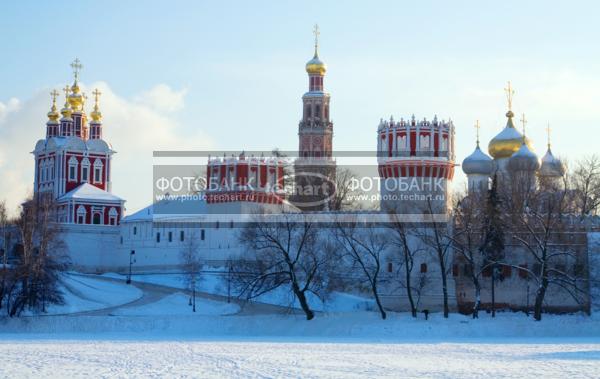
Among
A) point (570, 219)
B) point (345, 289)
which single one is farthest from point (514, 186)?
point (345, 289)

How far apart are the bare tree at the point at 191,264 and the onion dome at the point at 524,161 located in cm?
1806

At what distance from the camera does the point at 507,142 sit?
6512 cm

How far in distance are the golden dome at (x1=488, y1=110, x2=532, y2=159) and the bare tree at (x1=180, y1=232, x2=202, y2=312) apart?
18013mm

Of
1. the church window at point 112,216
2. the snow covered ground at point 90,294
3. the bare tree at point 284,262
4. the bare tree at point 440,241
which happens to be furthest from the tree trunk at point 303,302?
the church window at point 112,216

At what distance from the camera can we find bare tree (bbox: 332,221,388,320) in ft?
175

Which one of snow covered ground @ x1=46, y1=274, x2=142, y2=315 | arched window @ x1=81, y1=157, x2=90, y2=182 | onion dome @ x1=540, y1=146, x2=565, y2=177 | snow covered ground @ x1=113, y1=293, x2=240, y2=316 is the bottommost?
snow covered ground @ x1=113, y1=293, x2=240, y2=316

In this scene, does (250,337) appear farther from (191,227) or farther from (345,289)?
(191,227)

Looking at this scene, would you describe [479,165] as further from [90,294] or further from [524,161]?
[90,294]

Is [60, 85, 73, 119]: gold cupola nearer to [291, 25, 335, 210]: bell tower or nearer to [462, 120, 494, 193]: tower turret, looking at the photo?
[291, 25, 335, 210]: bell tower

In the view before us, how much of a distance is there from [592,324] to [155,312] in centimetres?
1943

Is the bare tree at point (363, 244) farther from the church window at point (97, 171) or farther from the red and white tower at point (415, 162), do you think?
the church window at point (97, 171)

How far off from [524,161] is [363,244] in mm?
13413

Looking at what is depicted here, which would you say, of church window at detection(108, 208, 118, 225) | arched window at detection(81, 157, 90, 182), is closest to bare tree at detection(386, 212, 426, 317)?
church window at detection(108, 208, 118, 225)

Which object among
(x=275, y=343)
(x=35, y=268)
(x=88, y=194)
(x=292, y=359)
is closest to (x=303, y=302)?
(x=275, y=343)
